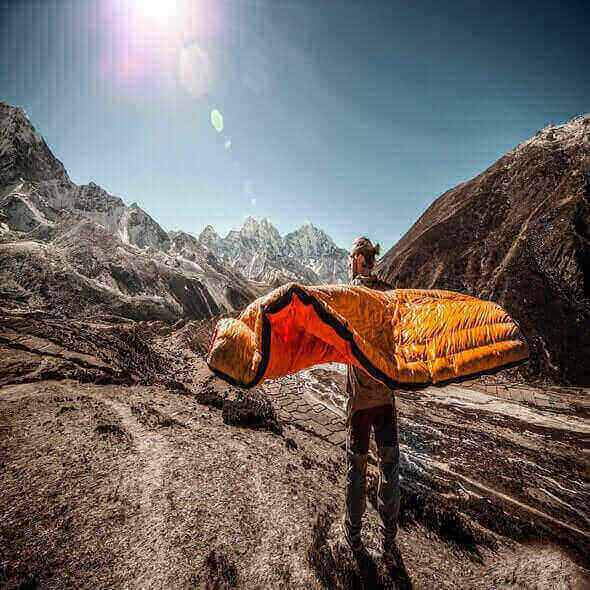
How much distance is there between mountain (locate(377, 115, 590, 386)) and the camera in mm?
16719

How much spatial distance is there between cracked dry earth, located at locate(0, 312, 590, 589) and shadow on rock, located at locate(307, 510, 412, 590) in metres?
0.02

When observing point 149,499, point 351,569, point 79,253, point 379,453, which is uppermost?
point 79,253

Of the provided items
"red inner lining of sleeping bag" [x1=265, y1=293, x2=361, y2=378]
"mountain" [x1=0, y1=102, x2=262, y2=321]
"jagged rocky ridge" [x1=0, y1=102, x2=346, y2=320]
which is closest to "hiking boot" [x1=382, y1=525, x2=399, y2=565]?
"red inner lining of sleeping bag" [x1=265, y1=293, x2=361, y2=378]

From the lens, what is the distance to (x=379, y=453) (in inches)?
125

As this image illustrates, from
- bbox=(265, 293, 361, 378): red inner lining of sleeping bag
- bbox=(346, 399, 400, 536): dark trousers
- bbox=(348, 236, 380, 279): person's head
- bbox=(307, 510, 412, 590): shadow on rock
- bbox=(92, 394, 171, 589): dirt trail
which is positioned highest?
bbox=(348, 236, 380, 279): person's head

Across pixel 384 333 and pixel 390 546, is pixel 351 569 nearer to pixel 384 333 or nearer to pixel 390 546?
pixel 390 546

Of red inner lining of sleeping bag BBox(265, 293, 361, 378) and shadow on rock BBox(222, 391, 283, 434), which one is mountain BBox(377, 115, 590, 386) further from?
red inner lining of sleeping bag BBox(265, 293, 361, 378)

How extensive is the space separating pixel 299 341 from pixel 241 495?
12.4 ft

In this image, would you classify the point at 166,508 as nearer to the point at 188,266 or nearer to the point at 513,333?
the point at 513,333

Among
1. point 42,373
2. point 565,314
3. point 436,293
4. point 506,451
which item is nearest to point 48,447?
point 42,373

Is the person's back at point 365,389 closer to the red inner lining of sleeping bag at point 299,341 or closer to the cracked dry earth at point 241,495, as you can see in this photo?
the red inner lining of sleeping bag at point 299,341

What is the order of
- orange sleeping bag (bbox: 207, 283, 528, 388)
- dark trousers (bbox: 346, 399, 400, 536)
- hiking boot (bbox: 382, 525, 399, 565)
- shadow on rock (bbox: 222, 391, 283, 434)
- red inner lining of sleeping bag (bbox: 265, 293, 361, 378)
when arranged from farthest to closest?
shadow on rock (bbox: 222, 391, 283, 434) → hiking boot (bbox: 382, 525, 399, 565) → dark trousers (bbox: 346, 399, 400, 536) → red inner lining of sleeping bag (bbox: 265, 293, 361, 378) → orange sleeping bag (bbox: 207, 283, 528, 388)

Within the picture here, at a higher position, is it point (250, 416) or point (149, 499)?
point (250, 416)

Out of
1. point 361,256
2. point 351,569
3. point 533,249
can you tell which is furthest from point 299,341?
point 533,249
